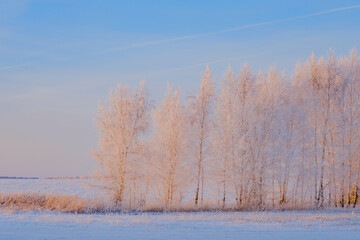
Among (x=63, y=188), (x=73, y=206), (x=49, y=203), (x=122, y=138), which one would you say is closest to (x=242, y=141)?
A: (x=122, y=138)

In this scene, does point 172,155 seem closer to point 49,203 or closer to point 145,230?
point 49,203

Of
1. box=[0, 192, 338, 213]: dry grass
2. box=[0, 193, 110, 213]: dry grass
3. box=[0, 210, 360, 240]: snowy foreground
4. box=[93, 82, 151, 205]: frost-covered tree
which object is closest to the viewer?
box=[0, 210, 360, 240]: snowy foreground

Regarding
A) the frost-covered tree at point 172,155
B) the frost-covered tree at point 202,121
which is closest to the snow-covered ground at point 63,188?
the frost-covered tree at point 172,155

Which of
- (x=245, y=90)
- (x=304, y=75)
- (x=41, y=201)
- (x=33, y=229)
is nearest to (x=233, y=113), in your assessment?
(x=245, y=90)

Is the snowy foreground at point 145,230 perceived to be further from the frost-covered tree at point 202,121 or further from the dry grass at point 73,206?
the frost-covered tree at point 202,121

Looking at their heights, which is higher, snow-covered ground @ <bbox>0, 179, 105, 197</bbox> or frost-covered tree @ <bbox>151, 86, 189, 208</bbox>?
frost-covered tree @ <bbox>151, 86, 189, 208</bbox>

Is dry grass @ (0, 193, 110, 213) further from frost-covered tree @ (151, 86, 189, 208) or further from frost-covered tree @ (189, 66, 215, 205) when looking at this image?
frost-covered tree @ (189, 66, 215, 205)

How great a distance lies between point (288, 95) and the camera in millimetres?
35250

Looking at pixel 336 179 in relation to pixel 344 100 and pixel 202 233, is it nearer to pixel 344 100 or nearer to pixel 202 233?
pixel 344 100

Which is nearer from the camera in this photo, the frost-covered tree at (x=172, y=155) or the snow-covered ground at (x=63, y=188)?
the snow-covered ground at (x=63, y=188)

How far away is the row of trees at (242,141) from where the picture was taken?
3042cm

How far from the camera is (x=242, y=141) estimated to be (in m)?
31.0

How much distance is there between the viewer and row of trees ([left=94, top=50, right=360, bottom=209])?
Result: 3042cm

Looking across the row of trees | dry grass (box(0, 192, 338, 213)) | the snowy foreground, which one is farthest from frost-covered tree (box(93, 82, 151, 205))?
the snowy foreground
